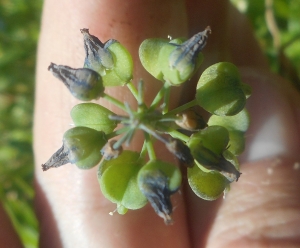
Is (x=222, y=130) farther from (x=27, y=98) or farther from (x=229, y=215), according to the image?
(x=27, y=98)

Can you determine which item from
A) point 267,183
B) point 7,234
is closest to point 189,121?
point 267,183

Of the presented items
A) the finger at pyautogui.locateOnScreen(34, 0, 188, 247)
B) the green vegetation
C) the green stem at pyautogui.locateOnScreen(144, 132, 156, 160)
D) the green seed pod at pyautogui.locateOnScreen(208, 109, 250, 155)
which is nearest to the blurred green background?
the green vegetation

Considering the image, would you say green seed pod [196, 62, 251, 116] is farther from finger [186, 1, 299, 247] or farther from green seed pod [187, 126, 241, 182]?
finger [186, 1, 299, 247]

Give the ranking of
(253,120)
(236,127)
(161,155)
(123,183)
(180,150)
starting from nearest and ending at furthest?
(180,150) < (123,183) < (236,127) < (161,155) < (253,120)

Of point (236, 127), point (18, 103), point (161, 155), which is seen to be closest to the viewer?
point (236, 127)

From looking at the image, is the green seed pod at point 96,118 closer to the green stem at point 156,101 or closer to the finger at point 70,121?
the green stem at point 156,101

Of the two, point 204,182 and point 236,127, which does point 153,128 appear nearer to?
point 204,182

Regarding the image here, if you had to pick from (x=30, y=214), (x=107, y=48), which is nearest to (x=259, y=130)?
(x=107, y=48)
